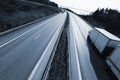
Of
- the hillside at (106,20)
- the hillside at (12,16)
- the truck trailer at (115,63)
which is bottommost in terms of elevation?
the hillside at (106,20)

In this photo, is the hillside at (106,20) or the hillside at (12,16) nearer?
the hillside at (12,16)

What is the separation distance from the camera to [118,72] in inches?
563

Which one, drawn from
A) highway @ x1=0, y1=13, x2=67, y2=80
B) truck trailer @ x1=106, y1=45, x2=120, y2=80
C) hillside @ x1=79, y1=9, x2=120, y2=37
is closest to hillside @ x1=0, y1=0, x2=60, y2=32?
highway @ x1=0, y1=13, x2=67, y2=80

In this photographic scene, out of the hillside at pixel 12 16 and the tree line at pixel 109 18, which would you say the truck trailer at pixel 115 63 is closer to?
the hillside at pixel 12 16

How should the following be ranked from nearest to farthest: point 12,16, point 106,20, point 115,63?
point 115,63, point 12,16, point 106,20

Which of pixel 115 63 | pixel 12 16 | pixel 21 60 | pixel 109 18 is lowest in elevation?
pixel 109 18

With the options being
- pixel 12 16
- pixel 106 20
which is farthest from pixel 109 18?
pixel 12 16

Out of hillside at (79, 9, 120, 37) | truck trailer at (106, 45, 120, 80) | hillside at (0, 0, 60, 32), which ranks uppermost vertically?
truck trailer at (106, 45, 120, 80)

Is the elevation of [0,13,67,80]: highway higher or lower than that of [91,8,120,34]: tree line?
higher

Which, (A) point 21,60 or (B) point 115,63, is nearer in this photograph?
(A) point 21,60

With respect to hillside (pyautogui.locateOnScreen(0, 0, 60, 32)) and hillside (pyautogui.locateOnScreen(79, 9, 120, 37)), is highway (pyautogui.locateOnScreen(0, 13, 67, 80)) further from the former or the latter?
hillside (pyautogui.locateOnScreen(79, 9, 120, 37))

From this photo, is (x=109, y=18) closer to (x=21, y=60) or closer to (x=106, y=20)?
(x=106, y=20)

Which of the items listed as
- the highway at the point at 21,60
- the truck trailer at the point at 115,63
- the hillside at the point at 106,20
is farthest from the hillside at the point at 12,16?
the hillside at the point at 106,20

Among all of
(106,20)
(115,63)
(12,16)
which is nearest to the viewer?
(115,63)
